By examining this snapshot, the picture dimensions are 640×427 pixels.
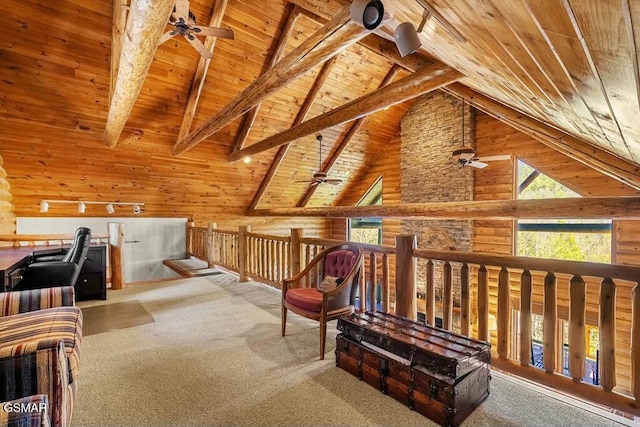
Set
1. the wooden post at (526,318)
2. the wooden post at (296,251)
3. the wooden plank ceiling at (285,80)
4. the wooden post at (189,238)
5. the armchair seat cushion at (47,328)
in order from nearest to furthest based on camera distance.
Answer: the wooden plank ceiling at (285,80) → the armchair seat cushion at (47,328) → the wooden post at (526,318) → the wooden post at (296,251) → the wooden post at (189,238)

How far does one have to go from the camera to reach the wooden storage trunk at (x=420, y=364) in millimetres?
1784

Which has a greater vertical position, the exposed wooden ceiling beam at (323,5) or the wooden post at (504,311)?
the exposed wooden ceiling beam at (323,5)

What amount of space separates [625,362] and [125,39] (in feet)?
26.9

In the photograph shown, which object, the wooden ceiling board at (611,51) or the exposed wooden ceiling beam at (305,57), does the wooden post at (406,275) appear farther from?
the exposed wooden ceiling beam at (305,57)

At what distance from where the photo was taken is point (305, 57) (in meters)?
2.91

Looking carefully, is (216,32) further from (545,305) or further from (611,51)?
(545,305)

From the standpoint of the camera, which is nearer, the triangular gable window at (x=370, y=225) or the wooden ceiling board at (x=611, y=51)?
the wooden ceiling board at (x=611, y=51)

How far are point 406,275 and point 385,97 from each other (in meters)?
2.53

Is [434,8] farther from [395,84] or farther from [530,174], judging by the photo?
[530,174]

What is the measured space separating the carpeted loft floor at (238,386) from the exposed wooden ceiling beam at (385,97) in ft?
9.92

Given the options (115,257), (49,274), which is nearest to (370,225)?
(115,257)

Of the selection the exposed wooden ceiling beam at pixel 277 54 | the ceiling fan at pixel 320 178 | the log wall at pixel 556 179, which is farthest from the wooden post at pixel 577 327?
the exposed wooden ceiling beam at pixel 277 54

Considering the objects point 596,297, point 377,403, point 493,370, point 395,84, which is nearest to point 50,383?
point 377,403

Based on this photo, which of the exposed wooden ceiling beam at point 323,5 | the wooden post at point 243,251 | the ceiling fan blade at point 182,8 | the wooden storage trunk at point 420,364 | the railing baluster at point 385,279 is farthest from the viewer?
the wooden post at point 243,251
